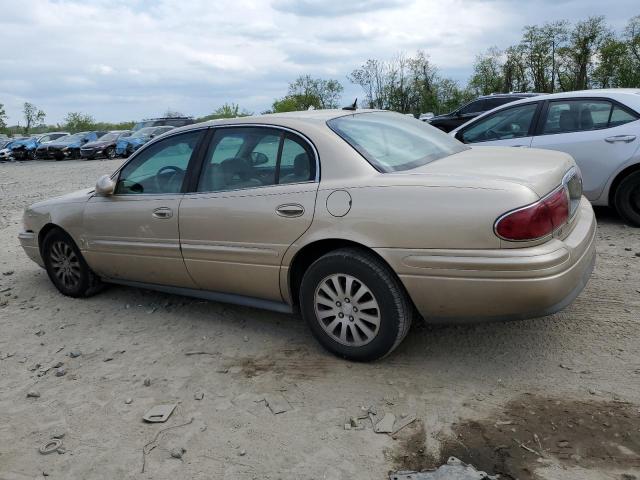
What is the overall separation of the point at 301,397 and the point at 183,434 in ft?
2.21

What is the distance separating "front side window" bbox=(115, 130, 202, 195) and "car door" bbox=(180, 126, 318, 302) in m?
0.22

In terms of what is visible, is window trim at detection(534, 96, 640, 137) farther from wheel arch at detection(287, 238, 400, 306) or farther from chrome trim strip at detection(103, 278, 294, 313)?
chrome trim strip at detection(103, 278, 294, 313)

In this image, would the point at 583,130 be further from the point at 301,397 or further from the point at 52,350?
the point at 52,350

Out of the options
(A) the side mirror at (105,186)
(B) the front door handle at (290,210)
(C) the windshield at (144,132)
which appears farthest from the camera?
(C) the windshield at (144,132)

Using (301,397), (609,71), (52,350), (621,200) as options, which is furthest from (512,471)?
(609,71)

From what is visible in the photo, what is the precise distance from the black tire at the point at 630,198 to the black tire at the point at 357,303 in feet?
12.8

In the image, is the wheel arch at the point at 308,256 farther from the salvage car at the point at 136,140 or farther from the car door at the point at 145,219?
the salvage car at the point at 136,140

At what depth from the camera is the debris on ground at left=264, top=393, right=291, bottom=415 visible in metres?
3.12

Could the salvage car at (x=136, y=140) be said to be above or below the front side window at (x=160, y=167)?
above

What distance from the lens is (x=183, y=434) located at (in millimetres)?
2957

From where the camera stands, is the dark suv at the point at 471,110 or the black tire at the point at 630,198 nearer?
the black tire at the point at 630,198

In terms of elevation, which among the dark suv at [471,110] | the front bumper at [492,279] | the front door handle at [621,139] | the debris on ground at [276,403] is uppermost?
the dark suv at [471,110]

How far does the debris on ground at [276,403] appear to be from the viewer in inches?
123

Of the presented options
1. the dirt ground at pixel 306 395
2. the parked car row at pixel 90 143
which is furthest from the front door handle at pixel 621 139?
the parked car row at pixel 90 143
